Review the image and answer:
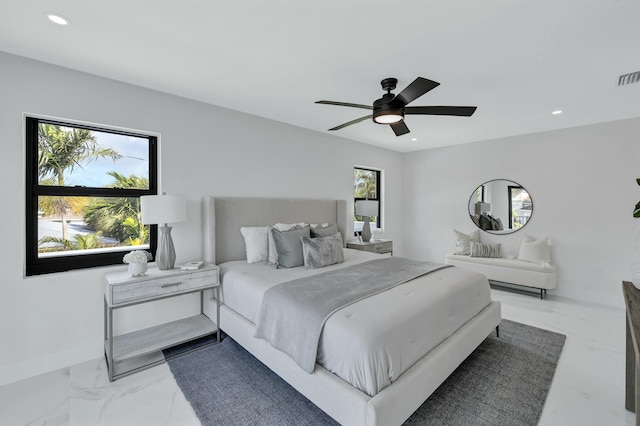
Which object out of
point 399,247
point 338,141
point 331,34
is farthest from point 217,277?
point 399,247

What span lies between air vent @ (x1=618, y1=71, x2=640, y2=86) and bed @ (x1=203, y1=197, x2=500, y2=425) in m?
2.23

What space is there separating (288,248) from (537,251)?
386 centimetres

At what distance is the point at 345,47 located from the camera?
6.94 ft

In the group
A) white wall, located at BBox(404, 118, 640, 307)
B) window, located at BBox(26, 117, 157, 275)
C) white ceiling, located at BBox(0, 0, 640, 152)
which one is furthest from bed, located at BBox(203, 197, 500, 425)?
white wall, located at BBox(404, 118, 640, 307)

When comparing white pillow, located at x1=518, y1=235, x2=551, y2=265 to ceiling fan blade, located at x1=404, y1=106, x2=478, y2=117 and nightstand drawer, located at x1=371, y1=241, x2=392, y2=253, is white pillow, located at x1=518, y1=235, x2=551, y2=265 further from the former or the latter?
ceiling fan blade, located at x1=404, y1=106, x2=478, y2=117

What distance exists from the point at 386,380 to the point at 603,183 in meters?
4.48

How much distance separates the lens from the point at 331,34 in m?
1.95

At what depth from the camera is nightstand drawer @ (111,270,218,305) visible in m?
2.31

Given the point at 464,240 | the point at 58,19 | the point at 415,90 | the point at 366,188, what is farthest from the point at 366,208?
the point at 58,19

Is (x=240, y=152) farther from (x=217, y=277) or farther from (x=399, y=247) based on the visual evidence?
(x=399, y=247)

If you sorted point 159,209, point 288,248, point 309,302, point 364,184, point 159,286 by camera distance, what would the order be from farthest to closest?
point 364,184 < point 288,248 < point 159,209 < point 159,286 < point 309,302

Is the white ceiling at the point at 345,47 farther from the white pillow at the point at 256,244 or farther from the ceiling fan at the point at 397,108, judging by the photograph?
the white pillow at the point at 256,244

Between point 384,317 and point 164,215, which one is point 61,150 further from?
point 384,317

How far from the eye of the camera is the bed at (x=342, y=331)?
5.24ft
